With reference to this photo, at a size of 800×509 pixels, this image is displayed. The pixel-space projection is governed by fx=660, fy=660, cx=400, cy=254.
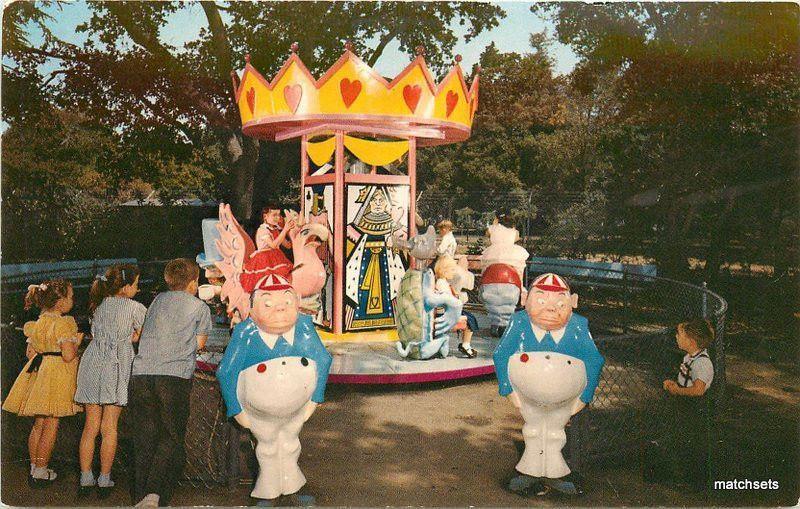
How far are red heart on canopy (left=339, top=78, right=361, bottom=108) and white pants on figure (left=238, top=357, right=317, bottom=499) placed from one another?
3.42 metres

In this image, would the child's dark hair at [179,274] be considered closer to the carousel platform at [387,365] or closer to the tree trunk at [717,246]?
the carousel platform at [387,365]

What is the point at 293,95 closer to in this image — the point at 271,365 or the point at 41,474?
the point at 271,365

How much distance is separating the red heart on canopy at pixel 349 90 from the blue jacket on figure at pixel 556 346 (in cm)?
327

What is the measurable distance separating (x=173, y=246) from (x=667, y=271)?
25.0 feet

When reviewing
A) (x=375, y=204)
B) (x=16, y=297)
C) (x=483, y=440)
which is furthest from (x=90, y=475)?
(x=375, y=204)

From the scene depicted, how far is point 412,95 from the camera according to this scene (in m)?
6.42

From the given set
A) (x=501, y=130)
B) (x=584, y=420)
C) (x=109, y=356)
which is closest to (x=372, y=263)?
(x=584, y=420)

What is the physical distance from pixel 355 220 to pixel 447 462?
131 inches

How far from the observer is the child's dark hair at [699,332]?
147 inches

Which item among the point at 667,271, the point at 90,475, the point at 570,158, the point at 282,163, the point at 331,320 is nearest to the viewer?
the point at 90,475

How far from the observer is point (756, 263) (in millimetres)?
7367

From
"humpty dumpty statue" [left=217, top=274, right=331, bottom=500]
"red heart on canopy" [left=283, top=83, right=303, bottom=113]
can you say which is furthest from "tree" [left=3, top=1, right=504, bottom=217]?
"humpty dumpty statue" [left=217, top=274, right=331, bottom=500]

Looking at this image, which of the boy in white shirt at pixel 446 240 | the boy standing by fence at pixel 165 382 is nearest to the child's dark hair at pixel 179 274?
the boy standing by fence at pixel 165 382

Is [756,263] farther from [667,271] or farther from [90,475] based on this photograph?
[90,475]
